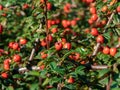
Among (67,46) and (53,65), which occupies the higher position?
(67,46)

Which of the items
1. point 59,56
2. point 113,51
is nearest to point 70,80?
point 59,56

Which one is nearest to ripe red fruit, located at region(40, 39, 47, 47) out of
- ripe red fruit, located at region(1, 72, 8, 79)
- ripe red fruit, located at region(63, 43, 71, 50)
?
ripe red fruit, located at region(63, 43, 71, 50)

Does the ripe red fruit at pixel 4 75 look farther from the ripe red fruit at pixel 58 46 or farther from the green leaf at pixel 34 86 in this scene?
the ripe red fruit at pixel 58 46

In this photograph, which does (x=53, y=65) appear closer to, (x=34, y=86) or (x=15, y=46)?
(x=34, y=86)

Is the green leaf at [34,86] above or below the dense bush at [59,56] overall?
below

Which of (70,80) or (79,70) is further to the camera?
(70,80)

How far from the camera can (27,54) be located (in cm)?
543

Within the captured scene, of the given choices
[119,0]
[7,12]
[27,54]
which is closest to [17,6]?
[7,12]

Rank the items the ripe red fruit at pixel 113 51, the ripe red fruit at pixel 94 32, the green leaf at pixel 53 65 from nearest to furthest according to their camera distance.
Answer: the green leaf at pixel 53 65, the ripe red fruit at pixel 113 51, the ripe red fruit at pixel 94 32

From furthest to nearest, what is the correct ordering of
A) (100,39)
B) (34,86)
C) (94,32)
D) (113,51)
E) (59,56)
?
(34,86) < (94,32) < (100,39) < (59,56) < (113,51)

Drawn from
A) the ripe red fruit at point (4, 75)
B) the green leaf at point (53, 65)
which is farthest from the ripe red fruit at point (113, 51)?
the ripe red fruit at point (4, 75)

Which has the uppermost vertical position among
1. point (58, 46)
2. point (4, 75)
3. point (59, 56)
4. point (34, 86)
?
point (58, 46)

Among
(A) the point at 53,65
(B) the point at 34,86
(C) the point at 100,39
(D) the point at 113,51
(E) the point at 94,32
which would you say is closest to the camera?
(A) the point at 53,65

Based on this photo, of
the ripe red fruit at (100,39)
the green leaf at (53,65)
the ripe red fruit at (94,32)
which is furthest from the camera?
the ripe red fruit at (94,32)
